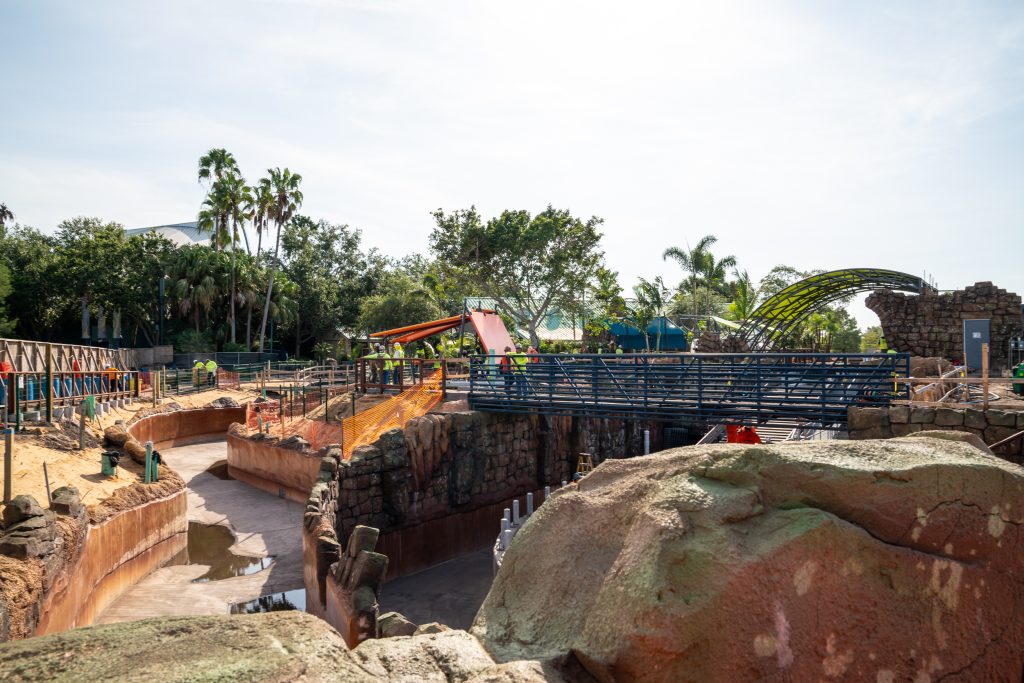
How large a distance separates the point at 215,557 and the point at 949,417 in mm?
14707

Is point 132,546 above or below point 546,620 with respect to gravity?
below

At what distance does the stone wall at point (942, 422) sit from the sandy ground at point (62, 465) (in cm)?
1339

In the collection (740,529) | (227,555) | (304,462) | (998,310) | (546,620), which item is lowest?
(227,555)

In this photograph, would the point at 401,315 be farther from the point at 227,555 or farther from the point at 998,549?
the point at 998,549

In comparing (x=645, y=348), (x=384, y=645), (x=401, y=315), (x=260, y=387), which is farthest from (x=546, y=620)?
(x=401, y=315)

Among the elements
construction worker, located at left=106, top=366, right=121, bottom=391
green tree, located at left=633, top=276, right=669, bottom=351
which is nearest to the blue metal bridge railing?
construction worker, located at left=106, top=366, right=121, bottom=391

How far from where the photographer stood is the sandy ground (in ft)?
43.1

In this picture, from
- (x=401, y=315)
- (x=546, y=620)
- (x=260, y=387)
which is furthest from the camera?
(x=401, y=315)

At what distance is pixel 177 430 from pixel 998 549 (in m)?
30.5

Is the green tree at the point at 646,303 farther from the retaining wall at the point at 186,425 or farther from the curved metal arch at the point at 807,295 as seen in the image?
the retaining wall at the point at 186,425

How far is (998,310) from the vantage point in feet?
82.8

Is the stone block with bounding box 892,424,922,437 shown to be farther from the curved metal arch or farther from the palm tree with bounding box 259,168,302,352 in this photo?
the palm tree with bounding box 259,168,302,352

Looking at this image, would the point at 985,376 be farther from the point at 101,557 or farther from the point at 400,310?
the point at 400,310

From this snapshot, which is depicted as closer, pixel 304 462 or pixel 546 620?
pixel 546 620
